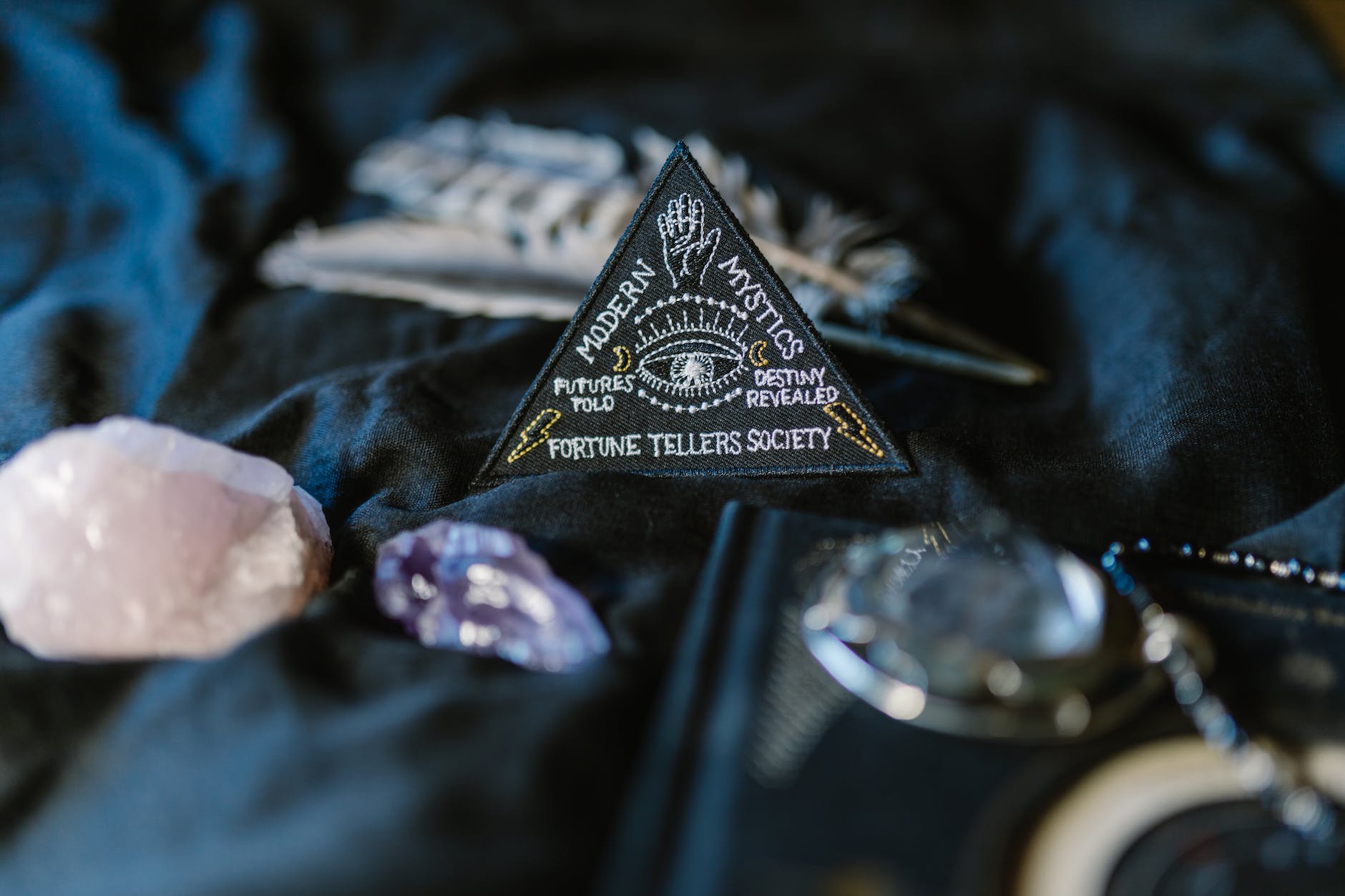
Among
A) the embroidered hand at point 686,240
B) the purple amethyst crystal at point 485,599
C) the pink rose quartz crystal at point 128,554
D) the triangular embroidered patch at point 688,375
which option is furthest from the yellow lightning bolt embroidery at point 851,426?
the pink rose quartz crystal at point 128,554

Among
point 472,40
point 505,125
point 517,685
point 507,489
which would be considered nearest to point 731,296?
point 507,489

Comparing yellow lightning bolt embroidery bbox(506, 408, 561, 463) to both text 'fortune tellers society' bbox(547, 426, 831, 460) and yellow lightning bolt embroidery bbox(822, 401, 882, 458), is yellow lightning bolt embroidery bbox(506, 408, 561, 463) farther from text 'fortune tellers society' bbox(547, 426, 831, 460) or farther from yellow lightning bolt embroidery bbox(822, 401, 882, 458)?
yellow lightning bolt embroidery bbox(822, 401, 882, 458)

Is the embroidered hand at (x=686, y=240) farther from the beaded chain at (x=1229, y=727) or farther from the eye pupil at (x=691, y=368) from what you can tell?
the beaded chain at (x=1229, y=727)

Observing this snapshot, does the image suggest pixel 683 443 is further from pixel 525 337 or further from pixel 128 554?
pixel 128 554

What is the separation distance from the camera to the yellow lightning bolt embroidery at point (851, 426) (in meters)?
0.83

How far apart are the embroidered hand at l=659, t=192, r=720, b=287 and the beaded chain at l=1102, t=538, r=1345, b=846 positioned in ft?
1.18

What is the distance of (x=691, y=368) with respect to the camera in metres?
0.83

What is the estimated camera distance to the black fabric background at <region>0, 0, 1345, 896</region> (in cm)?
55

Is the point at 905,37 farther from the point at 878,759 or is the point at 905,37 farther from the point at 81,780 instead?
the point at 81,780

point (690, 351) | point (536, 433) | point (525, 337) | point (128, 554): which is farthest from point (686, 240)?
point (128, 554)

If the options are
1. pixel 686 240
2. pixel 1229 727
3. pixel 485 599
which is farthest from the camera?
pixel 686 240

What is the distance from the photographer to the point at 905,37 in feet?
5.65

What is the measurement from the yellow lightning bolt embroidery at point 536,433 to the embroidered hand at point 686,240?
0.14 meters

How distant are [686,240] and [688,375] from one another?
10 centimetres
